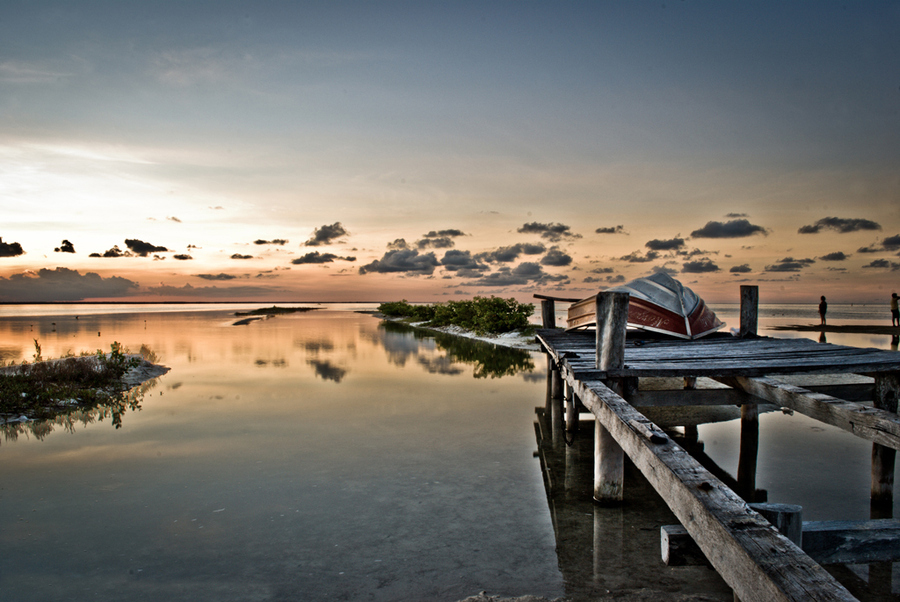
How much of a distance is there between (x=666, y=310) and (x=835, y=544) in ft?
26.5

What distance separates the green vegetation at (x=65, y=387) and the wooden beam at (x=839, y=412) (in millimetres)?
11408

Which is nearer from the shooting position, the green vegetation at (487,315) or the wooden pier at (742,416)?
the wooden pier at (742,416)

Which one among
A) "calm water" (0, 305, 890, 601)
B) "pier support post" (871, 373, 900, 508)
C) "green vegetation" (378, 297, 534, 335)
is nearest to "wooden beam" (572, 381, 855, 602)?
"calm water" (0, 305, 890, 601)

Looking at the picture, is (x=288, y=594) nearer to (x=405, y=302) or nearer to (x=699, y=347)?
(x=699, y=347)

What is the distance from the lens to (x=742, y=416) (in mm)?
8477

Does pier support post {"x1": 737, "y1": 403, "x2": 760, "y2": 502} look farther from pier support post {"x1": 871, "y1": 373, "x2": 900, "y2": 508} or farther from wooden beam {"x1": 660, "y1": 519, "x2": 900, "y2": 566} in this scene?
wooden beam {"x1": 660, "y1": 519, "x2": 900, "y2": 566}

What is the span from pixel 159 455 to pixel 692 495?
8.64 metres

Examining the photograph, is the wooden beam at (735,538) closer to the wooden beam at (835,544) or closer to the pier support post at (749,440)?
the wooden beam at (835,544)

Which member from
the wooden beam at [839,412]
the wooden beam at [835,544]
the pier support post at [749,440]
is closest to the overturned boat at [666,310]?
the pier support post at [749,440]

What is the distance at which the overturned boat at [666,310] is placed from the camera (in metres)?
10.3

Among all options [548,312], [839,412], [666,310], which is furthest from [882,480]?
[548,312]

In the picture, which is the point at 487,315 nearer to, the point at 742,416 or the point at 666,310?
the point at 666,310

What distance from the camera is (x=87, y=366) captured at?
14.1 m

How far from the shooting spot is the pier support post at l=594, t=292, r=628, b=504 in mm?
6180
